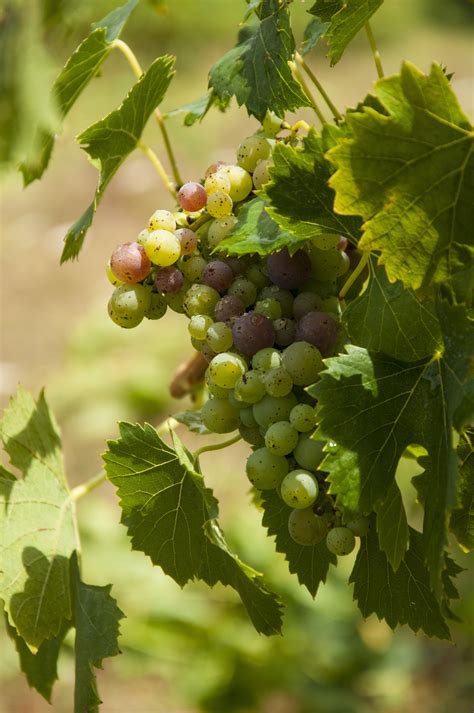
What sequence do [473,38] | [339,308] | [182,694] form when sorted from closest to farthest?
[339,308], [182,694], [473,38]

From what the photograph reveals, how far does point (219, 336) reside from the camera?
0.53 metres

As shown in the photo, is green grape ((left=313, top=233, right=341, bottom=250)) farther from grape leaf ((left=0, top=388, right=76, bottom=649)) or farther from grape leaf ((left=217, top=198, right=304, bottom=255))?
grape leaf ((left=0, top=388, right=76, bottom=649))

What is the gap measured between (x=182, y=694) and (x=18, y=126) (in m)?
1.42

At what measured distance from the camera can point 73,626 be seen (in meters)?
0.65

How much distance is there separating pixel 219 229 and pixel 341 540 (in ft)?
0.62

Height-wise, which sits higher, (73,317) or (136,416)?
(73,317)

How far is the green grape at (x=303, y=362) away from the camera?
506 mm

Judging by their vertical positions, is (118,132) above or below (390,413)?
above

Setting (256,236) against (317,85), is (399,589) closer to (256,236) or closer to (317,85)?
(256,236)

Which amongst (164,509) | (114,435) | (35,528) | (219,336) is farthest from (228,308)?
(114,435)

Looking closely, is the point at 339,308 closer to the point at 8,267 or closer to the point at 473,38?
the point at 8,267

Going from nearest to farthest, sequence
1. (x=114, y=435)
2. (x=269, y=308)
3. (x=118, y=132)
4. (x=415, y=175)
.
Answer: (x=415, y=175) → (x=269, y=308) → (x=118, y=132) → (x=114, y=435)

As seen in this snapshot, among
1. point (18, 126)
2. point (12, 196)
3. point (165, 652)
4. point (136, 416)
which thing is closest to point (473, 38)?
point (12, 196)

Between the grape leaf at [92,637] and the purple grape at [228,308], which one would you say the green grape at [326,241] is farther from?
the grape leaf at [92,637]
